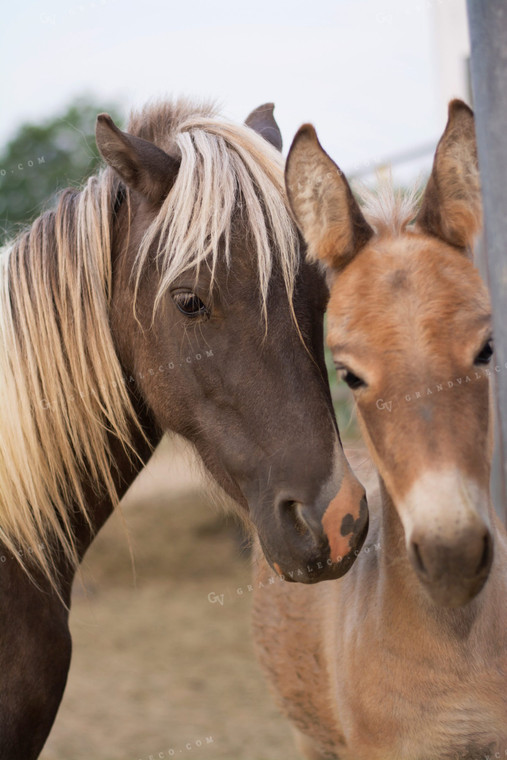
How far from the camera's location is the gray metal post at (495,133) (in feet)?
4.49

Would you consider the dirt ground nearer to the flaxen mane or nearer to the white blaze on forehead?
the flaxen mane

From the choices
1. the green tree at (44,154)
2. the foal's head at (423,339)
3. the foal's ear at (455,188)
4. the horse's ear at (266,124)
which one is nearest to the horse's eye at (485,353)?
the foal's head at (423,339)

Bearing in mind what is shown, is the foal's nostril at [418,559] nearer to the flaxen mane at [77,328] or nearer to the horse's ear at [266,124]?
the flaxen mane at [77,328]

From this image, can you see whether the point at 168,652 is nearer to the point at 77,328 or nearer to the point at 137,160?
the point at 77,328

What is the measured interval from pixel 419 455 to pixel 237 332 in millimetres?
655

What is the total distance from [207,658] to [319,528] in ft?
17.6

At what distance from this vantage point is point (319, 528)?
192 centimetres

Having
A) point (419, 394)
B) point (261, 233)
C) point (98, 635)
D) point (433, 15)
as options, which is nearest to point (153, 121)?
point (261, 233)

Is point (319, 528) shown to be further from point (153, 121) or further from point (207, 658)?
point (207, 658)

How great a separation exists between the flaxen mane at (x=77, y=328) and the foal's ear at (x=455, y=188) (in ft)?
1.42

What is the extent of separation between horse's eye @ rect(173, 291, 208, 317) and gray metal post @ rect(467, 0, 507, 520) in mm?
964

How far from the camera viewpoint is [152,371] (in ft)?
7.76

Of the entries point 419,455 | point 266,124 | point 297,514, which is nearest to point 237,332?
point 297,514

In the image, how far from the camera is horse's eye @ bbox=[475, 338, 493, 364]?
6.31 feet
